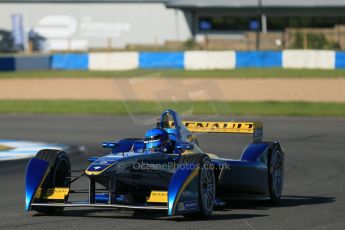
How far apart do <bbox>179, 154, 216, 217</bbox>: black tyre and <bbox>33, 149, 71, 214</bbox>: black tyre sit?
138 cm

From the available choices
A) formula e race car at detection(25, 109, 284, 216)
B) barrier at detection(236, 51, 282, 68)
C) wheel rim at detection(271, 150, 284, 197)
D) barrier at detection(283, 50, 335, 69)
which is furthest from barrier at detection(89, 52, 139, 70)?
formula e race car at detection(25, 109, 284, 216)

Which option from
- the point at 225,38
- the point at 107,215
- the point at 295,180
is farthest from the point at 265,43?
the point at 107,215

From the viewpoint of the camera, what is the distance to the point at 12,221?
884cm

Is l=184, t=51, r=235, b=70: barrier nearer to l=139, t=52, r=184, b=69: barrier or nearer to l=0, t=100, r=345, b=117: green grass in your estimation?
l=139, t=52, r=184, b=69: barrier

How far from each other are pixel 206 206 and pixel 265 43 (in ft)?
138

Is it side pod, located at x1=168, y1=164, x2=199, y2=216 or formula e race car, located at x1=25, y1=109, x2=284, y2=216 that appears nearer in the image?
side pod, located at x1=168, y1=164, x2=199, y2=216

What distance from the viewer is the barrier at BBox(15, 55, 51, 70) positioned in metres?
42.6

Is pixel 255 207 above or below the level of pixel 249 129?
below

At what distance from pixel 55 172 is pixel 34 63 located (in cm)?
3416

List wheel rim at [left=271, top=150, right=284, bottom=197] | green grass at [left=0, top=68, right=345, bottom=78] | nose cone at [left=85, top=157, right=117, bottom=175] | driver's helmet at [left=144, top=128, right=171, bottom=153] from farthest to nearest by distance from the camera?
1. green grass at [left=0, top=68, right=345, bottom=78]
2. wheel rim at [left=271, top=150, right=284, bottom=197]
3. driver's helmet at [left=144, top=128, right=171, bottom=153]
4. nose cone at [left=85, top=157, right=117, bottom=175]

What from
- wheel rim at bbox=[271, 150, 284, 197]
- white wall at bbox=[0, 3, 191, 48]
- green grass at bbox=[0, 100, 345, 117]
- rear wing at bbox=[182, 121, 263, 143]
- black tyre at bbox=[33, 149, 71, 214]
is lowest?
green grass at bbox=[0, 100, 345, 117]

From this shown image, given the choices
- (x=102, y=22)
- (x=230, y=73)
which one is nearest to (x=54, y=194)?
(x=230, y=73)

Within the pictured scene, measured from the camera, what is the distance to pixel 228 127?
36.6 ft

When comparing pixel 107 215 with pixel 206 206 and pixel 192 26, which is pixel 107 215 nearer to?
pixel 206 206
